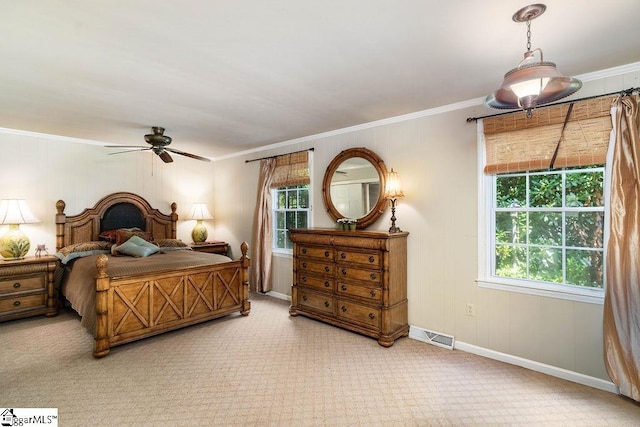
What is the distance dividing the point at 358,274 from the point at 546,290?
1698 mm

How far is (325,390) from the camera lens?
7.80 feet

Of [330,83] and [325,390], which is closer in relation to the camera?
[325,390]

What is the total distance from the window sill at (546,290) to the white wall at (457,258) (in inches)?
1.7

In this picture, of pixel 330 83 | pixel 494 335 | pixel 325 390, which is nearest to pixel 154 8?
pixel 330 83

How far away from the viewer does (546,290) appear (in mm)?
2662

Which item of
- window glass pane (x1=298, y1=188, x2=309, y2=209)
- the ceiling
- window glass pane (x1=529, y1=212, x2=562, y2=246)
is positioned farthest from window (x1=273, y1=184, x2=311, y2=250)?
window glass pane (x1=529, y1=212, x2=562, y2=246)

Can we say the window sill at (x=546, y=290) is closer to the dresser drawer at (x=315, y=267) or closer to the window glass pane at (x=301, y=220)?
the dresser drawer at (x=315, y=267)

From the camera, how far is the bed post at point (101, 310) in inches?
114

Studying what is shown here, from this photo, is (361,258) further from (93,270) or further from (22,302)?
(22,302)

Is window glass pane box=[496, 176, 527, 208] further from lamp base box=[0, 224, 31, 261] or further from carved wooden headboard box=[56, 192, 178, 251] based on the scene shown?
lamp base box=[0, 224, 31, 261]

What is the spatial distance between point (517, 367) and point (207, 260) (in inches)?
137

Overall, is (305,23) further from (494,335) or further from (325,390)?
(494,335)

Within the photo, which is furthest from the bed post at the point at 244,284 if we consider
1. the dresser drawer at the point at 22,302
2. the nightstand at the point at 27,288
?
the dresser drawer at the point at 22,302

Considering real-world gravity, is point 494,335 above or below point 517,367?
above
